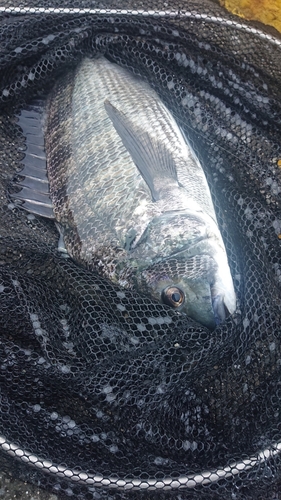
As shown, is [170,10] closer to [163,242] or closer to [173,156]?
[173,156]

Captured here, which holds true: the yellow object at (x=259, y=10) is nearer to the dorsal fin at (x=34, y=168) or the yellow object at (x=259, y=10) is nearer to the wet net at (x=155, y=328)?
the wet net at (x=155, y=328)

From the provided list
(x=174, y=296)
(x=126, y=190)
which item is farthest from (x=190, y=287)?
(x=126, y=190)

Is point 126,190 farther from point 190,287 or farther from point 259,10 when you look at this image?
point 259,10

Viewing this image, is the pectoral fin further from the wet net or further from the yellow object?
the yellow object

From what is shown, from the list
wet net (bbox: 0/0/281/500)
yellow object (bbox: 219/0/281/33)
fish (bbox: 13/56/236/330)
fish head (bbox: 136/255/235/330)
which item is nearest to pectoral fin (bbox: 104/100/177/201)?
fish (bbox: 13/56/236/330)

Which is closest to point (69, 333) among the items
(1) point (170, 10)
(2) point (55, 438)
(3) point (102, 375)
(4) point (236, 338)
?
(3) point (102, 375)
